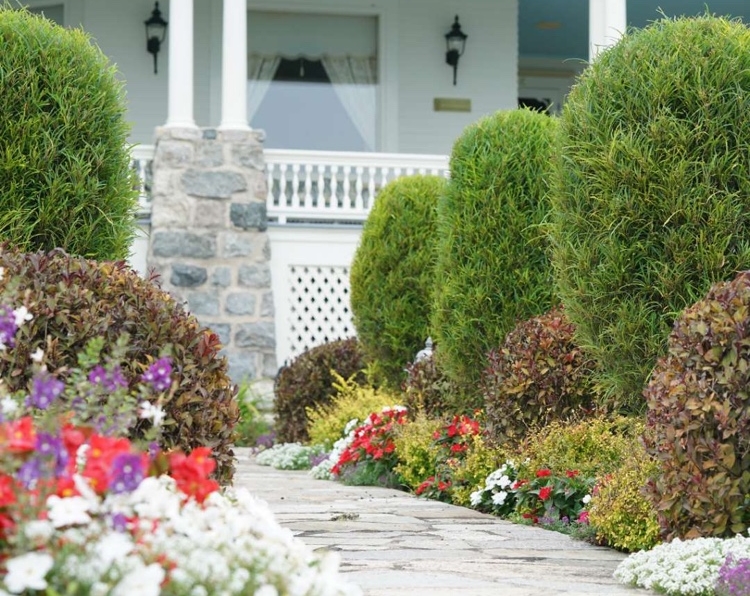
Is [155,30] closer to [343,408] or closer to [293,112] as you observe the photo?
[293,112]

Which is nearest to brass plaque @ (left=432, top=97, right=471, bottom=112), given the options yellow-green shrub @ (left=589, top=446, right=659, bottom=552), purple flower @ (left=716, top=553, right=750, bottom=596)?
yellow-green shrub @ (left=589, top=446, right=659, bottom=552)

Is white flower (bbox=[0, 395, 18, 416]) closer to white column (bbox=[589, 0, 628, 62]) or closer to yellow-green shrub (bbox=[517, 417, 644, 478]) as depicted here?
yellow-green shrub (bbox=[517, 417, 644, 478])

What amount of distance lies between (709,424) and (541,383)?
7.01ft

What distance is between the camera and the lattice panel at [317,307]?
1238 cm

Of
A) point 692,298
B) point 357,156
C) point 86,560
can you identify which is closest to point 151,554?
point 86,560

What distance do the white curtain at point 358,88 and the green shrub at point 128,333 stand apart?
10.9 m

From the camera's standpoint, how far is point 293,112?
49.4ft

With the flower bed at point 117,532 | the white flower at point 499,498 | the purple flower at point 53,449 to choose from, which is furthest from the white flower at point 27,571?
the white flower at point 499,498

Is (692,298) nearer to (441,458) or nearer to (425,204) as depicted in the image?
(441,458)

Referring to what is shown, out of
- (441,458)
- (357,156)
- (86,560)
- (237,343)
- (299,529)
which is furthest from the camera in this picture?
(357,156)

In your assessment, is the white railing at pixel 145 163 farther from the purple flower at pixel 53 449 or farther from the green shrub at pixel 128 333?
the purple flower at pixel 53 449

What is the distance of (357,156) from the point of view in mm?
12914

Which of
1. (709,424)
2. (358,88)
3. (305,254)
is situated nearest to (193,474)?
(709,424)

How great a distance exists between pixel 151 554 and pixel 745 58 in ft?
13.2
